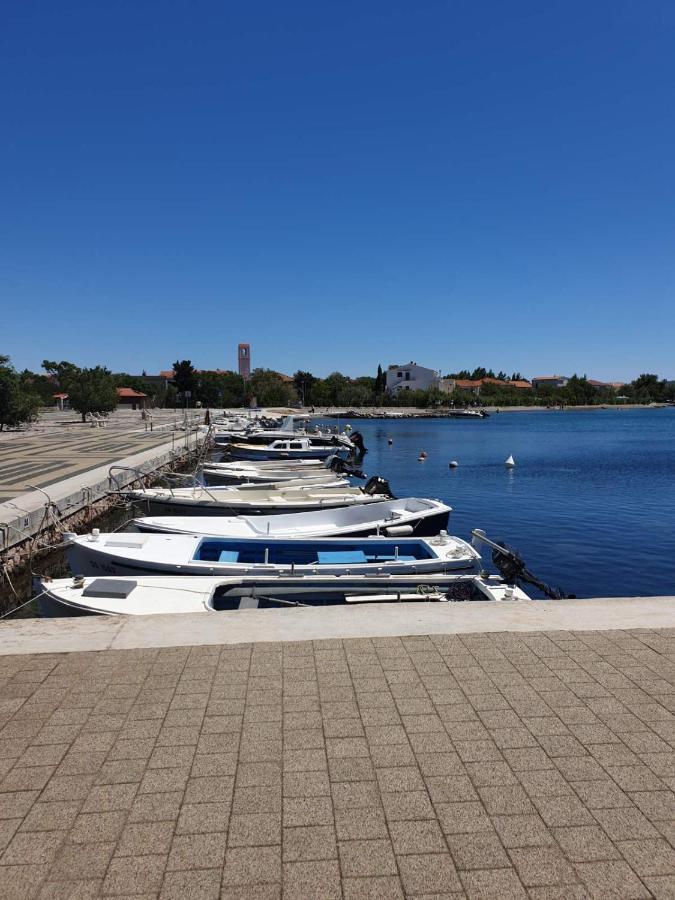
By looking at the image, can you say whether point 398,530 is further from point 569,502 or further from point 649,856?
point 569,502

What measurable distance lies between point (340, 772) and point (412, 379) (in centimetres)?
16331

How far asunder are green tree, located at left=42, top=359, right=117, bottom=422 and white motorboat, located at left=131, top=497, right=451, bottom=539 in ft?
186

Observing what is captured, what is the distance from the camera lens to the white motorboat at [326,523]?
46.0 ft

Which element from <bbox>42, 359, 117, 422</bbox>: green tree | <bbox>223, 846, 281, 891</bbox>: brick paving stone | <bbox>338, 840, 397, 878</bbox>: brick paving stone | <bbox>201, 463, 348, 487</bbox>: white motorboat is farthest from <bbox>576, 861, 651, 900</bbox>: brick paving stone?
<bbox>42, 359, 117, 422</bbox>: green tree

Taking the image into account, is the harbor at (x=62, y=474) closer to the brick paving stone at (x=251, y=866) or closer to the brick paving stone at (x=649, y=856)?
the brick paving stone at (x=251, y=866)

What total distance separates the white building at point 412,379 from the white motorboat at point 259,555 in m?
149

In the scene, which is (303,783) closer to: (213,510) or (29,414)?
(213,510)

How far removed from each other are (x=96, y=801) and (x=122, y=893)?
0.74m

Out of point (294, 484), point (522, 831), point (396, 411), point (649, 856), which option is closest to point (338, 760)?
point (522, 831)

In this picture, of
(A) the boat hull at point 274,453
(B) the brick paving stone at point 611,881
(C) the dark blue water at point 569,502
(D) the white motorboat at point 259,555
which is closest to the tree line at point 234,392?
(A) the boat hull at point 274,453

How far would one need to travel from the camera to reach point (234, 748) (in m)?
3.90

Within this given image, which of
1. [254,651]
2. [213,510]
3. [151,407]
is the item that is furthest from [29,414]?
[151,407]

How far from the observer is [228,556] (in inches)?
479

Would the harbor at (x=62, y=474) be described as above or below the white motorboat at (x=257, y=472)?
above
